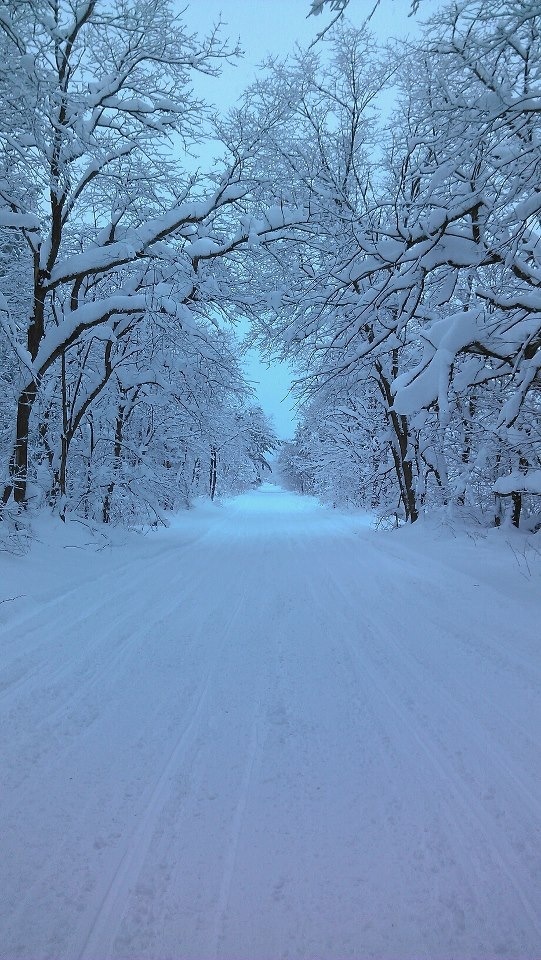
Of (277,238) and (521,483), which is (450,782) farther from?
(277,238)

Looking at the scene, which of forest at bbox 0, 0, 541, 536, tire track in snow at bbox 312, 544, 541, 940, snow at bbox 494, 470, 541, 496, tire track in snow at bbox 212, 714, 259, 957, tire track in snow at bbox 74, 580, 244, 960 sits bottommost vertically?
tire track in snow at bbox 74, 580, 244, 960

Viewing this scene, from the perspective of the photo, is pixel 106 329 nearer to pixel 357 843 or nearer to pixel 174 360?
pixel 174 360

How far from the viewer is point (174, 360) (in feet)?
34.9

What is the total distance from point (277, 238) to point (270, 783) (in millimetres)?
8246

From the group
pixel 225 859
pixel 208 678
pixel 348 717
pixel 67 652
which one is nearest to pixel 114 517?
pixel 67 652

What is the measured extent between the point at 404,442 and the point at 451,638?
900cm

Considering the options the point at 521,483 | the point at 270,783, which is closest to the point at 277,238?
the point at 521,483

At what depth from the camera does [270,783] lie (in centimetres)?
241

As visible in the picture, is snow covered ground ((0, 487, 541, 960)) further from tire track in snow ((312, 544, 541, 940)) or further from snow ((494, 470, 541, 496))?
snow ((494, 470, 541, 496))

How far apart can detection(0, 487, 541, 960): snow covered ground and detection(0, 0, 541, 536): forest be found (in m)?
2.87

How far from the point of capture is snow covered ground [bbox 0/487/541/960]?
168cm

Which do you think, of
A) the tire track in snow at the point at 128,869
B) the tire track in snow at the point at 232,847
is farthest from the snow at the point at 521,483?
the tire track in snow at the point at 128,869

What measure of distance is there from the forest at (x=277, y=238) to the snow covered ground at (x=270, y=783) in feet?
9.43

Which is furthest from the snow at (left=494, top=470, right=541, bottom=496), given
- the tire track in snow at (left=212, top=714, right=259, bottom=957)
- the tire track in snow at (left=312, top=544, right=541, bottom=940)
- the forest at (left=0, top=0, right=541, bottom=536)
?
the tire track in snow at (left=212, top=714, right=259, bottom=957)
